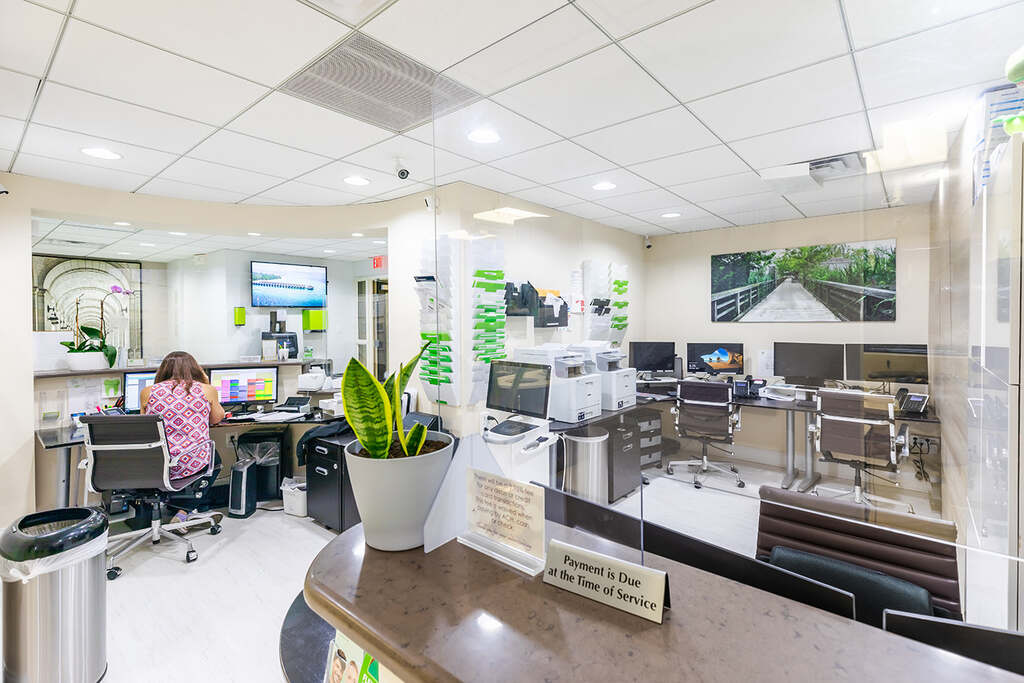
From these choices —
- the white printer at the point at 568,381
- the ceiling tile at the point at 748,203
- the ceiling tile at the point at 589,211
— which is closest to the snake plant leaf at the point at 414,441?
the white printer at the point at 568,381

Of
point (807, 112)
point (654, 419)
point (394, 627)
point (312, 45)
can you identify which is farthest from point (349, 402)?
point (807, 112)

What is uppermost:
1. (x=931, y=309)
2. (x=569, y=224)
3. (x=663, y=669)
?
(x=569, y=224)

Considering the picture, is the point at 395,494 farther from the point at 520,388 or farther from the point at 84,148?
the point at 84,148

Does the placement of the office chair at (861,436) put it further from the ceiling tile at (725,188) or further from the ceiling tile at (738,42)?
the ceiling tile at (738,42)

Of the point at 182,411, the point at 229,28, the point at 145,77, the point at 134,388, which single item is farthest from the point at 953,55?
the point at 134,388

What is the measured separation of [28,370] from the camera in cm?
345

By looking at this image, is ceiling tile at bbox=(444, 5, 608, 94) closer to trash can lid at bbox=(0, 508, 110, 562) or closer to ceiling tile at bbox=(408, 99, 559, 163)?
ceiling tile at bbox=(408, 99, 559, 163)

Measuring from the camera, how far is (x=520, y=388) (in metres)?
1.66

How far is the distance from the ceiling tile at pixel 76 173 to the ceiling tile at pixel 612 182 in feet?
9.89

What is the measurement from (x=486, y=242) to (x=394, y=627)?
1422mm

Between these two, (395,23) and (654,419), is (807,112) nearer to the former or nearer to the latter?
(654,419)

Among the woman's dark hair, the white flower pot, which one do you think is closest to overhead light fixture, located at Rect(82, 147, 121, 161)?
the woman's dark hair

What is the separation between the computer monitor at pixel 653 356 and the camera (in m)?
1.80

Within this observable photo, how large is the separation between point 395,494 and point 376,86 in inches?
75.8
